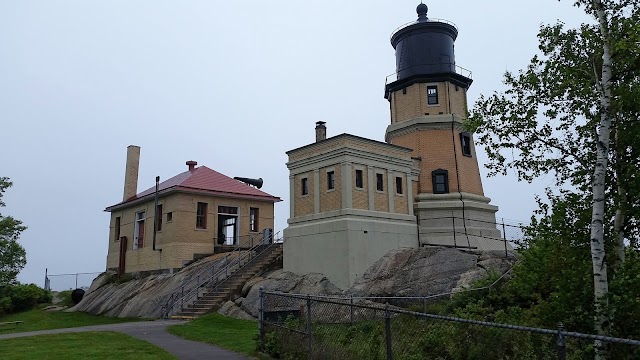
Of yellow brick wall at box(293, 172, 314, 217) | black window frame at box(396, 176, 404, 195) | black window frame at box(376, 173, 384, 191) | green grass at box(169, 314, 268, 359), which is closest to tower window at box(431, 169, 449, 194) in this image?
black window frame at box(396, 176, 404, 195)

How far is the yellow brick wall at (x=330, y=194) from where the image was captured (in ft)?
83.1

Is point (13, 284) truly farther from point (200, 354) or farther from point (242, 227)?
point (200, 354)

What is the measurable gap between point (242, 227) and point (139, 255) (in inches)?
276

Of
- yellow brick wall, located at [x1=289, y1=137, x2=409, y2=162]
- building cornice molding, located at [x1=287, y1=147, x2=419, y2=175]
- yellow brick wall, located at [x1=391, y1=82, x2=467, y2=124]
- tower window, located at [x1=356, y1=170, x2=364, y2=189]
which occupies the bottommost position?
tower window, located at [x1=356, y1=170, x2=364, y2=189]

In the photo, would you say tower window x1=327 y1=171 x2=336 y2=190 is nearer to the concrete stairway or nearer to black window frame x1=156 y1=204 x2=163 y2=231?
the concrete stairway

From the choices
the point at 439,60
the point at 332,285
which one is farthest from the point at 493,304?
the point at 439,60

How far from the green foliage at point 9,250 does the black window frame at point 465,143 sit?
1133 inches

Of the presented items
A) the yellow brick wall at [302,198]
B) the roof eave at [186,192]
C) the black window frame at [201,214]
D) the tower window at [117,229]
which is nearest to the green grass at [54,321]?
the black window frame at [201,214]

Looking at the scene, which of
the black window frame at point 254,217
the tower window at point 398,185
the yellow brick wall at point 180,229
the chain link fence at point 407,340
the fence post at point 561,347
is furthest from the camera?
the black window frame at point 254,217

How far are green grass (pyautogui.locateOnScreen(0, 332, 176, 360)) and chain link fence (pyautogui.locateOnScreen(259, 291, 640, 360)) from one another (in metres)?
3.00

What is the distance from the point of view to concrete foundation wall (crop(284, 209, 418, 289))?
950 inches

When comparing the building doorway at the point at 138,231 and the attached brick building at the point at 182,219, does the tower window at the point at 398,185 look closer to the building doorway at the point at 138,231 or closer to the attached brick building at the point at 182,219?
the attached brick building at the point at 182,219

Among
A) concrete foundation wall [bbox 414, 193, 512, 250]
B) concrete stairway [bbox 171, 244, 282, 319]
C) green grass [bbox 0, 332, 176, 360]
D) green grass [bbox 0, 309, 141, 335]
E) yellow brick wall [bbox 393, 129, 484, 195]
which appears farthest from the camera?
yellow brick wall [bbox 393, 129, 484, 195]

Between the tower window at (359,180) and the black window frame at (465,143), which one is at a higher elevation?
the black window frame at (465,143)
